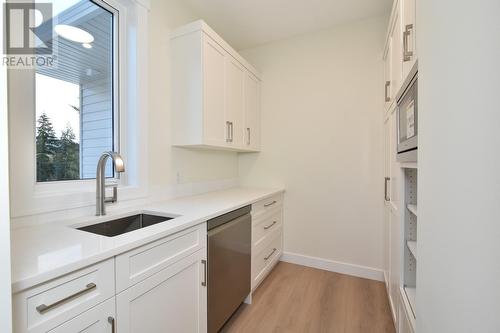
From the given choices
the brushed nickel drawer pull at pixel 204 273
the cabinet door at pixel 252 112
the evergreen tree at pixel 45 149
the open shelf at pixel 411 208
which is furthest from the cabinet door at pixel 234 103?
the open shelf at pixel 411 208

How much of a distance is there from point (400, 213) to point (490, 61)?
48.8 inches

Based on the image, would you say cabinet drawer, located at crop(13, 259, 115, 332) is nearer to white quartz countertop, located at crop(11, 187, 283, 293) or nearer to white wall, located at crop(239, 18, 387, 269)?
white quartz countertop, located at crop(11, 187, 283, 293)

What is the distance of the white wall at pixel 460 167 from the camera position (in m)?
0.33

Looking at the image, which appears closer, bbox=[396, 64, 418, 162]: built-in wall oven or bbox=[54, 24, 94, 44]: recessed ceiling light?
bbox=[396, 64, 418, 162]: built-in wall oven

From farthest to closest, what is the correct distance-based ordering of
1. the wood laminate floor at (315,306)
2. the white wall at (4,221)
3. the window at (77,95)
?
the wood laminate floor at (315,306), the window at (77,95), the white wall at (4,221)

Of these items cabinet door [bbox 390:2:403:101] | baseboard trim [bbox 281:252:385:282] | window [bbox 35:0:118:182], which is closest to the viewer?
window [bbox 35:0:118:182]

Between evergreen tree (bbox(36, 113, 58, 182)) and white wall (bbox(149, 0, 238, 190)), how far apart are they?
0.59 metres

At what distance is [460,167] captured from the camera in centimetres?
41

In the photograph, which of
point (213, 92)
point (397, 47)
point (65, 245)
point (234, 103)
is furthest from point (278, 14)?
point (65, 245)

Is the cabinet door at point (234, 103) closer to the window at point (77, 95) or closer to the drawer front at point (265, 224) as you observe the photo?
the drawer front at point (265, 224)

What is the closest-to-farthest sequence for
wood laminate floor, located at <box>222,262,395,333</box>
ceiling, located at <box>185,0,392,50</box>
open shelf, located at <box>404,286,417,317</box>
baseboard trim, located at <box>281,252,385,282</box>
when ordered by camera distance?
open shelf, located at <box>404,286,417,317</box>, wood laminate floor, located at <box>222,262,395,333</box>, ceiling, located at <box>185,0,392,50</box>, baseboard trim, located at <box>281,252,385,282</box>

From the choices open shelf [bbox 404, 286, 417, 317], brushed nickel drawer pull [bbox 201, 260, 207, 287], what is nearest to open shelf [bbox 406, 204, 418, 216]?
open shelf [bbox 404, 286, 417, 317]

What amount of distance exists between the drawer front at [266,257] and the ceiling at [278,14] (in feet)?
7.27

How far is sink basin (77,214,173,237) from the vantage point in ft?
4.27
